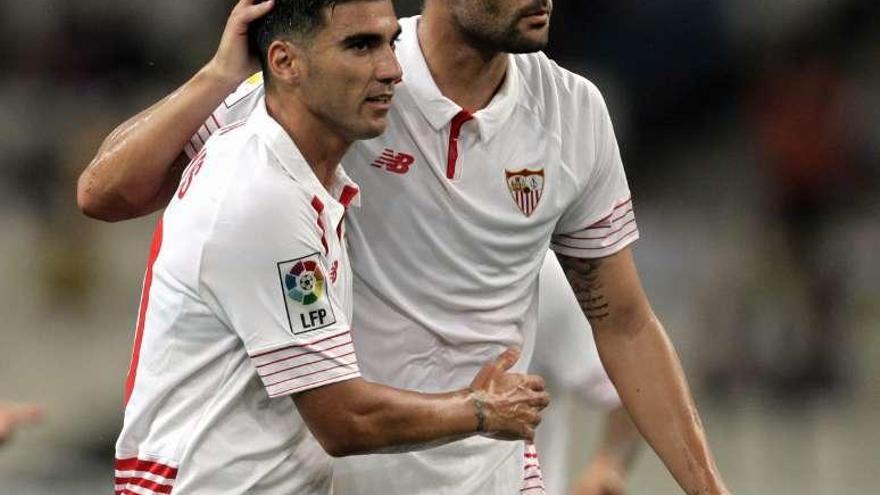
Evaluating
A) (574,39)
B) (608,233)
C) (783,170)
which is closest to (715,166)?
(783,170)

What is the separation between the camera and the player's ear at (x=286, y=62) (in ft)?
9.42

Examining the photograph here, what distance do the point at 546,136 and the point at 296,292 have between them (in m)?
0.74

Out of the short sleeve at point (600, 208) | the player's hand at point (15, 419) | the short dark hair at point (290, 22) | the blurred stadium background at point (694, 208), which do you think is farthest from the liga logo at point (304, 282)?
the blurred stadium background at point (694, 208)

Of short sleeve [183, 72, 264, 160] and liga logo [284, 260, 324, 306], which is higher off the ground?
short sleeve [183, 72, 264, 160]

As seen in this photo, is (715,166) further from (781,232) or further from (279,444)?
(279,444)

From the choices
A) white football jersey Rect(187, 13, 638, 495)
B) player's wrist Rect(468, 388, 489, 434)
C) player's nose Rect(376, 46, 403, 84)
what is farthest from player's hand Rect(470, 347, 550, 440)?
player's nose Rect(376, 46, 403, 84)

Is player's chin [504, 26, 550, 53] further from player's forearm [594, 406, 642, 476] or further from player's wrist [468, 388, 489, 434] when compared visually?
player's forearm [594, 406, 642, 476]

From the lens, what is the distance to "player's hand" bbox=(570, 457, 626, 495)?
4500 mm

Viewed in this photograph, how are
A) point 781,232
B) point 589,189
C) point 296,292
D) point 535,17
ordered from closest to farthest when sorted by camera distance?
point 296,292
point 535,17
point 589,189
point 781,232

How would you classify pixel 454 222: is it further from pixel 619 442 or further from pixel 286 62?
pixel 619 442

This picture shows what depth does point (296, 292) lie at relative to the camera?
2754 millimetres

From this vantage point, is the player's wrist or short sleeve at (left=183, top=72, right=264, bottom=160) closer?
the player's wrist

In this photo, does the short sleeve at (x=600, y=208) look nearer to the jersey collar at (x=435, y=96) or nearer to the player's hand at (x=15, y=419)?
the jersey collar at (x=435, y=96)

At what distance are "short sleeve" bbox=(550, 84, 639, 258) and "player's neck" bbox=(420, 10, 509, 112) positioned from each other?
0.70ft
